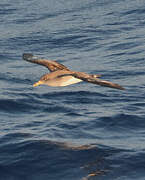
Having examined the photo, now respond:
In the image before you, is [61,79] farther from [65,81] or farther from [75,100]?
[75,100]

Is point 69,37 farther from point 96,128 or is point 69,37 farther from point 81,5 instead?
point 96,128

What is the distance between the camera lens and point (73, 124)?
583 inches

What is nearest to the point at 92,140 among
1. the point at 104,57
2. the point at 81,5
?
the point at 104,57

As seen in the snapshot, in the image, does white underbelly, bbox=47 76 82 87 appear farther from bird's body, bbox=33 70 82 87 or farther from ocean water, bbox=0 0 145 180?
ocean water, bbox=0 0 145 180

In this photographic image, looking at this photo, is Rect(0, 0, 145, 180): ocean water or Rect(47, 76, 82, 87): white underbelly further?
Rect(47, 76, 82, 87): white underbelly

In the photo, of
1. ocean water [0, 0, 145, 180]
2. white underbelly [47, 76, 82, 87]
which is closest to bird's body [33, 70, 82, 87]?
white underbelly [47, 76, 82, 87]

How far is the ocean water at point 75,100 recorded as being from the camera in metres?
11.8

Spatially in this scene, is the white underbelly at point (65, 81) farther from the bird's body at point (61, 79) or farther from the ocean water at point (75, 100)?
the ocean water at point (75, 100)

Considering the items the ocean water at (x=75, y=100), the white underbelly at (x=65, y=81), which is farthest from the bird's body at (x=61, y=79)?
the ocean water at (x=75, y=100)

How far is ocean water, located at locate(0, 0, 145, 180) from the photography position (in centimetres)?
1184

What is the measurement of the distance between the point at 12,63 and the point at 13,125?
901 cm

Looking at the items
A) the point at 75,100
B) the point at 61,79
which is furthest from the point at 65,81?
the point at 75,100

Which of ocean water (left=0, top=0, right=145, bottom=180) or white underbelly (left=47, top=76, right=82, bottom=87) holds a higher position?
white underbelly (left=47, top=76, right=82, bottom=87)

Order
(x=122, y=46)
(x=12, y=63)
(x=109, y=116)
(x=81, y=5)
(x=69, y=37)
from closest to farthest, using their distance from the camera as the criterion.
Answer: (x=109, y=116), (x=12, y=63), (x=122, y=46), (x=69, y=37), (x=81, y=5)
